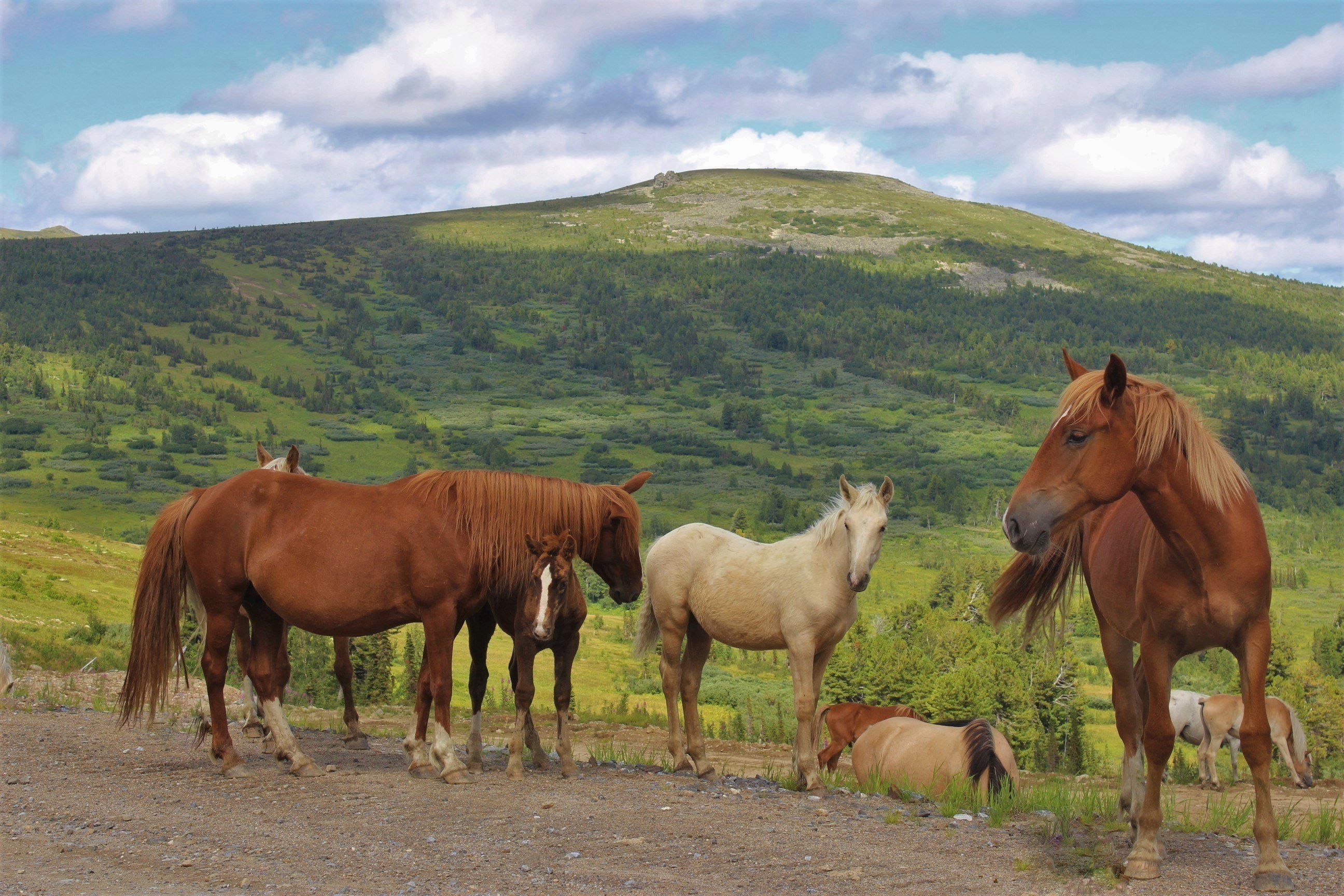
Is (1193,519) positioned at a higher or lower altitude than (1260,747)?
higher

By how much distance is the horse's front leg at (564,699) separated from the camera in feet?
32.1

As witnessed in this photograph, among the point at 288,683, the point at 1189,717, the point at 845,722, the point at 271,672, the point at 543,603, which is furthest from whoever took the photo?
the point at 1189,717

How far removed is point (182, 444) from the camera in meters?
155

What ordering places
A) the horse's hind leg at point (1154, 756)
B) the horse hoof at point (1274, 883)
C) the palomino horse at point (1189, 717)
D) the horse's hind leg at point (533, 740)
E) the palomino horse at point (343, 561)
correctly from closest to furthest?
1. the horse hoof at point (1274, 883)
2. the horse's hind leg at point (1154, 756)
3. the palomino horse at point (343, 561)
4. the horse's hind leg at point (533, 740)
5. the palomino horse at point (1189, 717)

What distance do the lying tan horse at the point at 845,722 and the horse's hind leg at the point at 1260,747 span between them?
1046cm

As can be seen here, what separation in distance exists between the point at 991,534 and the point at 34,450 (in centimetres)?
13422

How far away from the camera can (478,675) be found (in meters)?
10.2

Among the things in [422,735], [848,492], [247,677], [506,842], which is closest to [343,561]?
[422,735]

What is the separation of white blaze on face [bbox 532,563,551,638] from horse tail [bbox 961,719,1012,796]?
4.43 m

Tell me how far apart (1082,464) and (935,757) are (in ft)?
17.9

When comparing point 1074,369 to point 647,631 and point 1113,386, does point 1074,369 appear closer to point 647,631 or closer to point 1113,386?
point 1113,386

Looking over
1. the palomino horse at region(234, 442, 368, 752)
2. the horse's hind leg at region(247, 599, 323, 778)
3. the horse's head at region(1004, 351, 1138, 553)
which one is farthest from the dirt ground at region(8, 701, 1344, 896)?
the horse's head at region(1004, 351, 1138, 553)

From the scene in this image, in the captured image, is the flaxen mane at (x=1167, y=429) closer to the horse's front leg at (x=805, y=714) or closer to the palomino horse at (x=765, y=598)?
the palomino horse at (x=765, y=598)

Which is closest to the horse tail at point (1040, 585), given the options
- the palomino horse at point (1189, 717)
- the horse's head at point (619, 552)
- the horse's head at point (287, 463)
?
the horse's head at point (619, 552)
